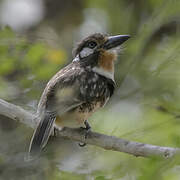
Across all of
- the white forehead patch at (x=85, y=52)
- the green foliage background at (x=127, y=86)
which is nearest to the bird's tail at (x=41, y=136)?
the green foliage background at (x=127, y=86)

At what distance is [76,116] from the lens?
302cm

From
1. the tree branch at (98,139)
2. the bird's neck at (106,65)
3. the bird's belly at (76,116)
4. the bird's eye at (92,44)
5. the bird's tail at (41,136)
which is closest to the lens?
the tree branch at (98,139)

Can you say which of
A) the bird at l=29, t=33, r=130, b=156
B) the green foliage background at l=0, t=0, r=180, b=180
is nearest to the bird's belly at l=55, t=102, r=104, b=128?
the bird at l=29, t=33, r=130, b=156

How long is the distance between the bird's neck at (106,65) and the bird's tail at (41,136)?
23.5 inches

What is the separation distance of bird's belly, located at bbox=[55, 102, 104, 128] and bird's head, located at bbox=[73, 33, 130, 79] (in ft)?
1.16

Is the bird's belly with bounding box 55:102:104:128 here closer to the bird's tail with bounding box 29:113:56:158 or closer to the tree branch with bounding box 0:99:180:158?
the tree branch with bounding box 0:99:180:158

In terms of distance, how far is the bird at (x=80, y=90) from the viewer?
287cm

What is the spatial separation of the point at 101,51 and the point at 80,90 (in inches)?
20.4

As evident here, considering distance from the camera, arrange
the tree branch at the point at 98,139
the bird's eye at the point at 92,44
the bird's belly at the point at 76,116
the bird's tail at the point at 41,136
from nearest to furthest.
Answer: the tree branch at the point at 98,139 < the bird's tail at the point at 41,136 < the bird's belly at the point at 76,116 < the bird's eye at the point at 92,44

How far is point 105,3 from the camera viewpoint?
5324mm

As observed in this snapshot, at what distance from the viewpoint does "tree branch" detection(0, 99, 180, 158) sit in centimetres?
248

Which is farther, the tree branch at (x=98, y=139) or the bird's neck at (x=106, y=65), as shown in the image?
the bird's neck at (x=106, y=65)

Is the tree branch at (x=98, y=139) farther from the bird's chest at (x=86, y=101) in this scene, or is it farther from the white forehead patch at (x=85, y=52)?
the white forehead patch at (x=85, y=52)

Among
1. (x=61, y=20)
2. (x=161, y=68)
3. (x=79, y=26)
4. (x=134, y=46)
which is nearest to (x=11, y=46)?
(x=134, y=46)
